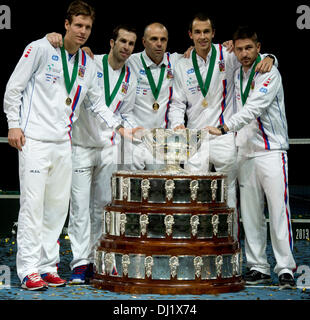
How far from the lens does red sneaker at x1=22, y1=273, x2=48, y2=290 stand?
373cm

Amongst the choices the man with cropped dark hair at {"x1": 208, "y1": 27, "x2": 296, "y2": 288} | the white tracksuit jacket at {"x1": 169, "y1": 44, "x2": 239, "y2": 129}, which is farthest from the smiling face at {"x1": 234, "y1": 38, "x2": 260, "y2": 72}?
the white tracksuit jacket at {"x1": 169, "y1": 44, "x2": 239, "y2": 129}

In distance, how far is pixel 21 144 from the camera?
3.83m

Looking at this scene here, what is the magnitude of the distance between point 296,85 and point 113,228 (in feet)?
15.4

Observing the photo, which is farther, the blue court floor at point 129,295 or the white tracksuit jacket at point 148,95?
the white tracksuit jacket at point 148,95

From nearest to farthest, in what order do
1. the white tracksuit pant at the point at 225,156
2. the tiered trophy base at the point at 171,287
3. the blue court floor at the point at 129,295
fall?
the blue court floor at the point at 129,295
the tiered trophy base at the point at 171,287
the white tracksuit pant at the point at 225,156

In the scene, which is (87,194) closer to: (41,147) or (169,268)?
(41,147)

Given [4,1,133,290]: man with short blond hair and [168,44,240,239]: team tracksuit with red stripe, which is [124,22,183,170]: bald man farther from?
[4,1,133,290]: man with short blond hair

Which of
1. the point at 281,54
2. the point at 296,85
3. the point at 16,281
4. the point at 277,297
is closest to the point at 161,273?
the point at 277,297

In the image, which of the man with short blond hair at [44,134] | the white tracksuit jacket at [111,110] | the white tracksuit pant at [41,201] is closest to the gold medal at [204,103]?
the white tracksuit jacket at [111,110]

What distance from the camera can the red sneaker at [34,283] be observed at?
373 centimetres

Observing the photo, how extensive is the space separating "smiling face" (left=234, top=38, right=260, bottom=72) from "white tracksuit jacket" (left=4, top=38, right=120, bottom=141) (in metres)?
1.02

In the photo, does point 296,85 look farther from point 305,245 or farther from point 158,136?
point 158,136

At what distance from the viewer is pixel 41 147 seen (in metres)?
3.87

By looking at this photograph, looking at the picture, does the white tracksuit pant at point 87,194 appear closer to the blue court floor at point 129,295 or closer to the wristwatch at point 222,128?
the blue court floor at point 129,295
